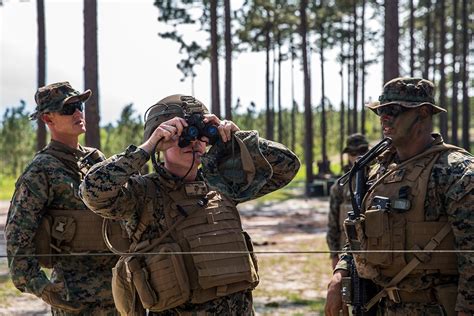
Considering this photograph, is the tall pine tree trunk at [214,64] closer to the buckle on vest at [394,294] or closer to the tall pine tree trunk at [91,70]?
the tall pine tree trunk at [91,70]

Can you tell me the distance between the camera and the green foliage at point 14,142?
38.4m

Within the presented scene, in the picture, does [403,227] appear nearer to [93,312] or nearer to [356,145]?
[93,312]

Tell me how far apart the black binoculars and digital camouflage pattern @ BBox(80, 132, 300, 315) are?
0.21 meters

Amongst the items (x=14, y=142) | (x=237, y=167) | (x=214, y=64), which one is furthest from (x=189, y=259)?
(x=14, y=142)

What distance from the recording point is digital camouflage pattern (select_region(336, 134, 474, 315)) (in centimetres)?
325

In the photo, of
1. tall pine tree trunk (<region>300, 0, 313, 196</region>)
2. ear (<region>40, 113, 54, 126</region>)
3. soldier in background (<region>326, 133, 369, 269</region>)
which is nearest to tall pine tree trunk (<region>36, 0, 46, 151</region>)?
tall pine tree trunk (<region>300, 0, 313, 196</region>)

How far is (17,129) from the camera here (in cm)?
3919

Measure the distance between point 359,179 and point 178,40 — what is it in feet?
88.5

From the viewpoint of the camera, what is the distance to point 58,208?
13.9ft

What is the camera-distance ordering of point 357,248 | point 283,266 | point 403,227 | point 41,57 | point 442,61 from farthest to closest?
point 442,61
point 41,57
point 283,266
point 357,248
point 403,227

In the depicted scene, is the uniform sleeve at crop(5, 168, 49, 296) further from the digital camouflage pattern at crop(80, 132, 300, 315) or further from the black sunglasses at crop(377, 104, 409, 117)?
the black sunglasses at crop(377, 104, 409, 117)

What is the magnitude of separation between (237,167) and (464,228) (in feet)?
3.86

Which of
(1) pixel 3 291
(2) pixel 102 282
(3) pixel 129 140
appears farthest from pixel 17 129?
(2) pixel 102 282

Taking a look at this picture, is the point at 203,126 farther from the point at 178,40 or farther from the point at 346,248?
the point at 178,40
